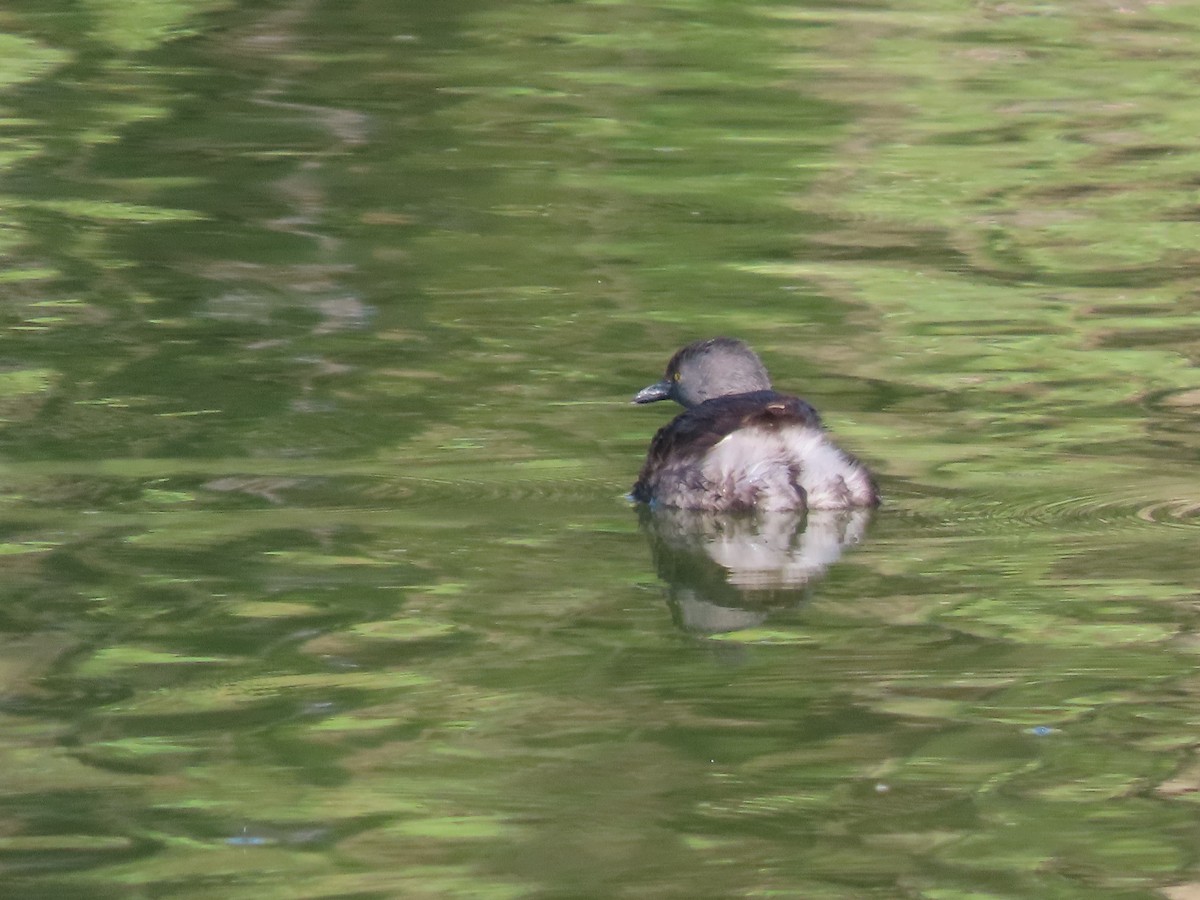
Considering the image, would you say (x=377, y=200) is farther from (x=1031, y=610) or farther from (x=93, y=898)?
(x=93, y=898)

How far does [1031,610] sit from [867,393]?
2.97 meters

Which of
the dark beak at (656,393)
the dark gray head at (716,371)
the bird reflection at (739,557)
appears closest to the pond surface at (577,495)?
the bird reflection at (739,557)

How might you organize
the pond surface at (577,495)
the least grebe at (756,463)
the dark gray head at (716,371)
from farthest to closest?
1. the dark gray head at (716,371)
2. the least grebe at (756,463)
3. the pond surface at (577,495)

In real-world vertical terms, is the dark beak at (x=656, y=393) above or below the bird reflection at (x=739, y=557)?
above

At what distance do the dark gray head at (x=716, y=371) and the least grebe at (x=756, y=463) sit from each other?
62cm

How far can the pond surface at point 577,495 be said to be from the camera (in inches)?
208

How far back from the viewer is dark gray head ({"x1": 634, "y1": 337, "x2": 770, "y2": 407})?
28.0 ft

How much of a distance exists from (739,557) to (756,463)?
399mm

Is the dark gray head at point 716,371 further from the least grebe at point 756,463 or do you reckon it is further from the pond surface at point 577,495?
the least grebe at point 756,463

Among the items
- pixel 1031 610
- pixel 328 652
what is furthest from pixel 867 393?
pixel 328 652

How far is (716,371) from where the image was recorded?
8.55m

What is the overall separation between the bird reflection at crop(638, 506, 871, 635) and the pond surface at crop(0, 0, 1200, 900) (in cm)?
2

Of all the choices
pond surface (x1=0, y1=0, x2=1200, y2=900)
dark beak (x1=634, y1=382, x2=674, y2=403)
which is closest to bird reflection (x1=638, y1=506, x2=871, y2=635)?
pond surface (x1=0, y1=0, x2=1200, y2=900)

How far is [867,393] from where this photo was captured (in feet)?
31.6
